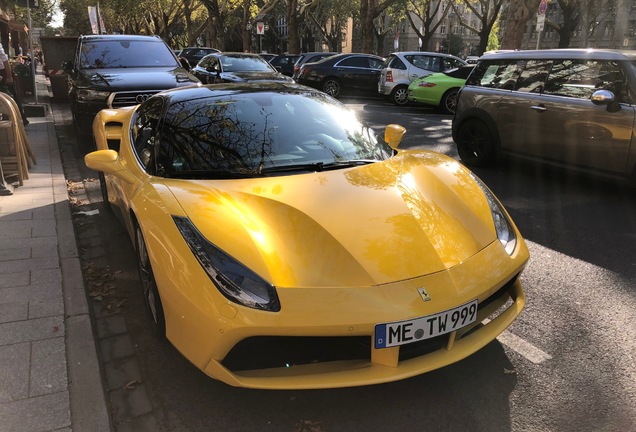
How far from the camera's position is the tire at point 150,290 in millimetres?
2738

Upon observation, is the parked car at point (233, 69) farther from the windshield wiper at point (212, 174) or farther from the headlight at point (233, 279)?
the headlight at point (233, 279)

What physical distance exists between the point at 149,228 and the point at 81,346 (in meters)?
0.82

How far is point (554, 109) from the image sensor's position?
6.00m

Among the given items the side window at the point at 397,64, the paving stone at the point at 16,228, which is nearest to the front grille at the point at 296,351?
the paving stone at the point at 16,228

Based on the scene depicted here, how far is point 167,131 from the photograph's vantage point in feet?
11.1

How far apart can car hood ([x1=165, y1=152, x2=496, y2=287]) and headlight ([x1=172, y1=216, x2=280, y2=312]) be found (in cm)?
4

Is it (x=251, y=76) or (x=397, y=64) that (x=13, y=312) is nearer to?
(x=251, y=76)

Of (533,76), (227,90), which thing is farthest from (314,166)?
(533,76)

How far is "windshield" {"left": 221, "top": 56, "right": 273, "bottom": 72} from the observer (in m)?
13.3

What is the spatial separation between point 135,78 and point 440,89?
318 inches

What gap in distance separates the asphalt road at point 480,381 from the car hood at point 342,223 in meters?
0.67

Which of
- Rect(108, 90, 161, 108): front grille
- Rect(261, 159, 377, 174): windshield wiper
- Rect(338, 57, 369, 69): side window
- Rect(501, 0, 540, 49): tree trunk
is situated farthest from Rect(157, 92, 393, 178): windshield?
Rect(501, 0, 540, 49): tree trunk

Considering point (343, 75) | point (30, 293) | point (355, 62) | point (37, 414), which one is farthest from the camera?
point (355, 62)

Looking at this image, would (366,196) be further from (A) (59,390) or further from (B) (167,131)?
(A) (59,390)
